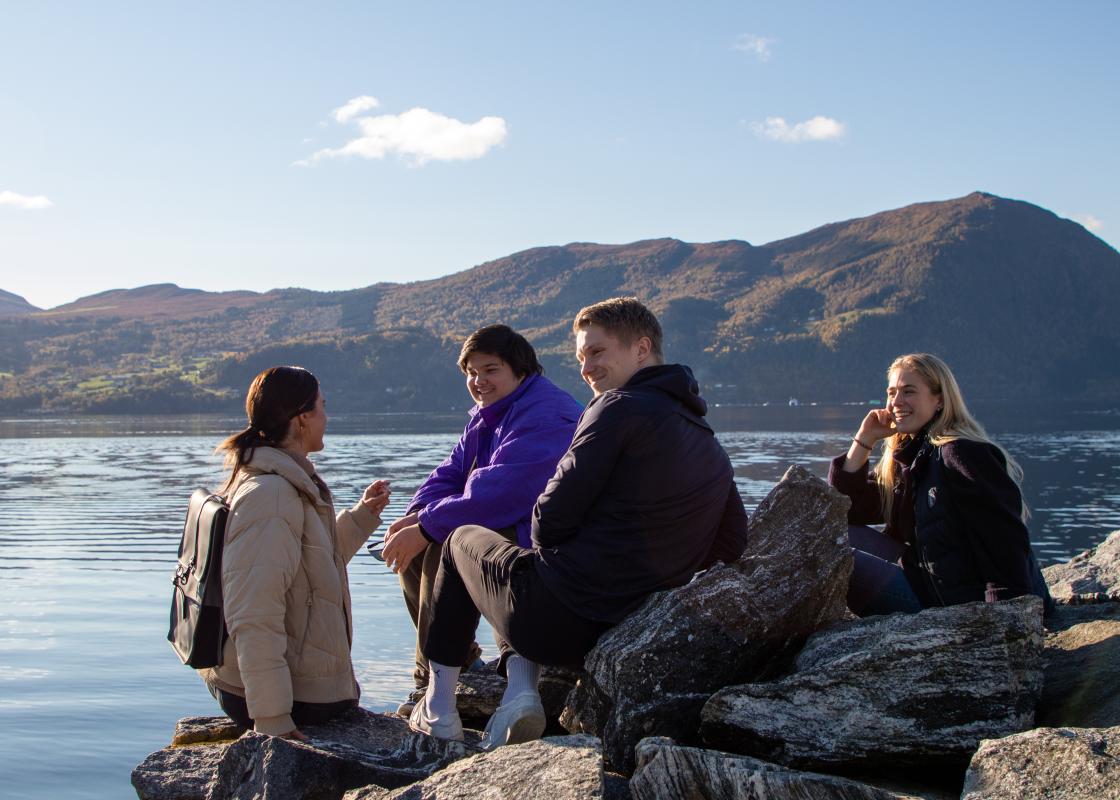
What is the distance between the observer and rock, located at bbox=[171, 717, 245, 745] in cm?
559

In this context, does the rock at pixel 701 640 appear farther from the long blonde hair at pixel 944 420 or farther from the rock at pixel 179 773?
the rock at pixel 179 773

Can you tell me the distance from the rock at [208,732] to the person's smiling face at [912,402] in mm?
3783

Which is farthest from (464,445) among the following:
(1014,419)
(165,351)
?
(165,351)

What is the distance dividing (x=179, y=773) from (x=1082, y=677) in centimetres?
410

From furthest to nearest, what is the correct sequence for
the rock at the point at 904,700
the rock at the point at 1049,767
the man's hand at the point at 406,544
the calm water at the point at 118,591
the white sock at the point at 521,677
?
the calm water at the point at 118,591, the man's hand at the point at 406,544, the white sock at the point at 521,677, the rock at the point at 904,700, the rock at the point at 1049,767

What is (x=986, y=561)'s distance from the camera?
5.31 metres

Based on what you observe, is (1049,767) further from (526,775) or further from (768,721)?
(526,775)

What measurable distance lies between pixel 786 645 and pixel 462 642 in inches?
59.3

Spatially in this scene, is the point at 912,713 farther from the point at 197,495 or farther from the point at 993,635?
the point at 197,495

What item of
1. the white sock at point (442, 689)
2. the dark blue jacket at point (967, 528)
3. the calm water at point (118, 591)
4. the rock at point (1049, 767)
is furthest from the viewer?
the calm water at point (118, 591)

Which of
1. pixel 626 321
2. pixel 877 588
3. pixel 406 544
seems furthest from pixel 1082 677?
pixel 406 544

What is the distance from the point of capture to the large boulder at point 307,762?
4391 millimetres

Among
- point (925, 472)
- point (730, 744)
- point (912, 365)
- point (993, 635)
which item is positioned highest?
point (912, 365)

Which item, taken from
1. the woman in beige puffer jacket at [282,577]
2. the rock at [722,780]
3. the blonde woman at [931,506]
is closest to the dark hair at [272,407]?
the woman in beige puffer jacket at [282,577]
